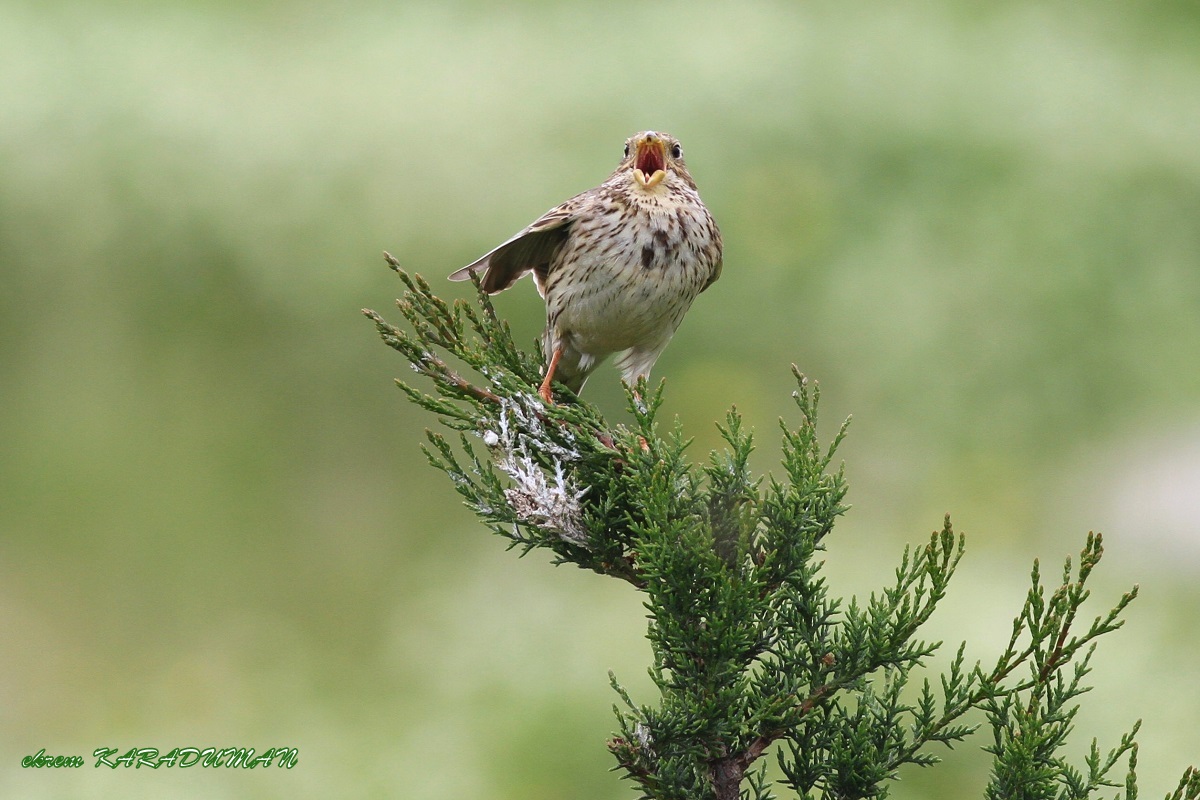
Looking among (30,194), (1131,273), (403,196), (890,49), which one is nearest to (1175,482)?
(1131,273)

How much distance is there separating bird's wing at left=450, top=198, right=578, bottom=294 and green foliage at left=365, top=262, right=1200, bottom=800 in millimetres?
1079

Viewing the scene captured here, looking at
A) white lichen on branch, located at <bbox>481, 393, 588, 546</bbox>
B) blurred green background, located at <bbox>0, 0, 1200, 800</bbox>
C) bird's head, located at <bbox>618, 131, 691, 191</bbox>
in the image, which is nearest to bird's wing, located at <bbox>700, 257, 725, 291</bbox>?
bird's head, located at <bbox>618, 131, 691, 191</bbox>

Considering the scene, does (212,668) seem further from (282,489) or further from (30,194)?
(30,194)

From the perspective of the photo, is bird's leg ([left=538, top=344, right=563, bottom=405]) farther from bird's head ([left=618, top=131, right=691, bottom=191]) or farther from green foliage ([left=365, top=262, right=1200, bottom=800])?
green foliage ([left=365, top=262, right=1200, bottom=800])

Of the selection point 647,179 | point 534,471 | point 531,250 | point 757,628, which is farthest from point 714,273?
point 757,628

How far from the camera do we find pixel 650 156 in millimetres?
3777

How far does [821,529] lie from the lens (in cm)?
238

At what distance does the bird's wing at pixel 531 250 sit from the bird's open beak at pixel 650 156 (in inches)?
8.7

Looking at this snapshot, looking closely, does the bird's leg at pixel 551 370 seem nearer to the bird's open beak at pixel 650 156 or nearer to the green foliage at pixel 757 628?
the bird's open beak at pixel 650 156

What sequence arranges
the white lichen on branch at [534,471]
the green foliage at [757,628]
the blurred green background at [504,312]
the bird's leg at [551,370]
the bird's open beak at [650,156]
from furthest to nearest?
the blurred green background at [504,312] → the bird's open beak at [650,156] → the bird's leg at [551,370] → the white lichen on branch at [534,471] → the green foliage at [757,628]

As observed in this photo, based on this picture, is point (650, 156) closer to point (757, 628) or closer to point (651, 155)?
point (651, 155)

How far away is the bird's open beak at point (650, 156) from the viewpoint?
147 inches

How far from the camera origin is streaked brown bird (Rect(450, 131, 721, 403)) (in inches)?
141

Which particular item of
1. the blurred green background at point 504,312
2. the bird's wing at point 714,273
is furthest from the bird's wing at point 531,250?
the blurred green background at point 504,312
